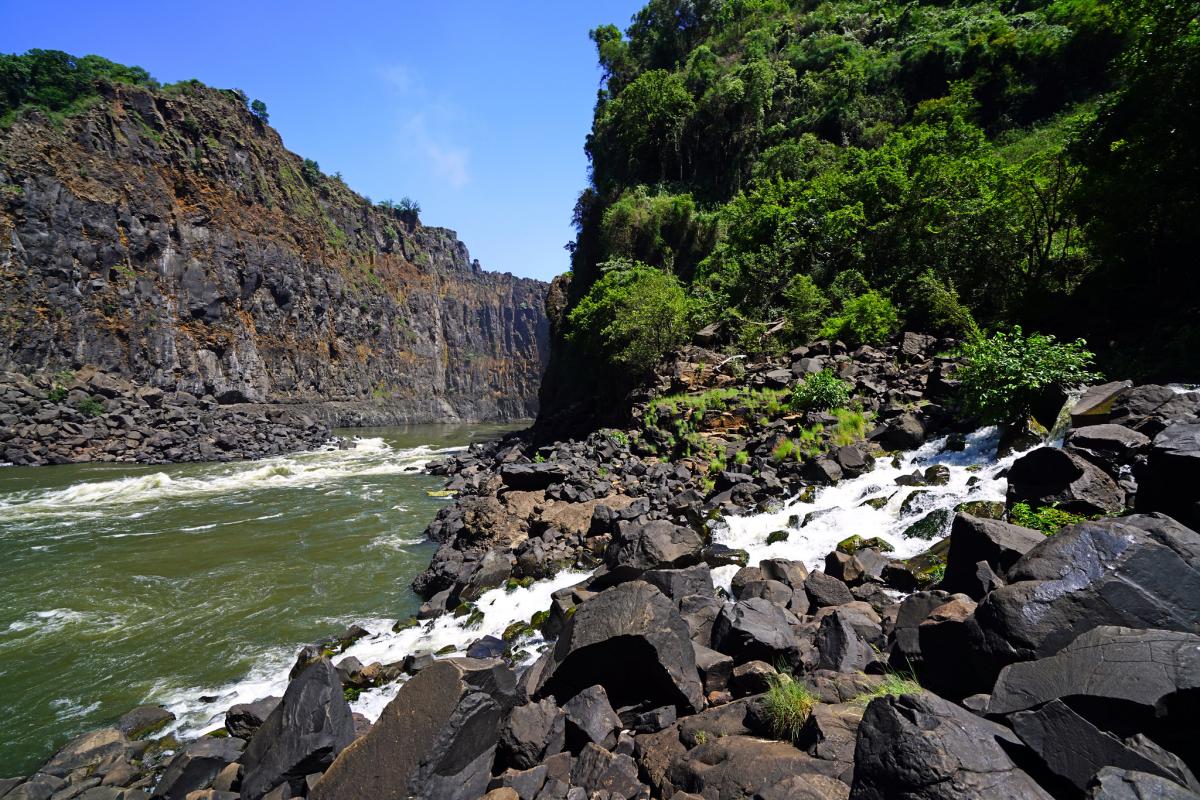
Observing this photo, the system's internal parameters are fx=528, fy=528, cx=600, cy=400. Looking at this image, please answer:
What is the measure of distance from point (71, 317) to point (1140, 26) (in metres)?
57.4

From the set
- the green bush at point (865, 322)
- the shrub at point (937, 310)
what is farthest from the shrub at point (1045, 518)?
the green bush at point (865, 322)

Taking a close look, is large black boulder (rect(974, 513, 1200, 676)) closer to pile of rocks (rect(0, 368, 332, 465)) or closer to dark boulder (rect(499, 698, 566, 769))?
dark boulder (rect(499, 698, 566, 769))

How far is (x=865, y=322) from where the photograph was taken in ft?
52.5

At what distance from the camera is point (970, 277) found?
14852 mm

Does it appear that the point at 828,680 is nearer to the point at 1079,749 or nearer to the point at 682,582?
the point at 1079,749

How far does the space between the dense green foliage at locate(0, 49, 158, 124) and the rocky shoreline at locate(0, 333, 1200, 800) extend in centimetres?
5865

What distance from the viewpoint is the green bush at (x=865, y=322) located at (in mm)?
15781

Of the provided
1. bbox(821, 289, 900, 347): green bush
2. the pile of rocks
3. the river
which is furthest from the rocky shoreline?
the pile of rocks

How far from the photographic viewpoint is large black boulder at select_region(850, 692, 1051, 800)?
2.50 metres

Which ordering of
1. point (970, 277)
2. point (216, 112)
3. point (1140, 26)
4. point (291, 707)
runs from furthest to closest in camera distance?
point (216, 112) < point (970, 277) < point (1140, 26) < point (291, 707)

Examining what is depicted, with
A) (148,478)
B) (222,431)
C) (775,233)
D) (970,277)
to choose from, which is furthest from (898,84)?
(222,431)

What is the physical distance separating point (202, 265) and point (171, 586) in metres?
50.2

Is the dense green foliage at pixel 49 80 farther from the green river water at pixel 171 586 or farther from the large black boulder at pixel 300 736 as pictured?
the large black boulder at pixel 300 736

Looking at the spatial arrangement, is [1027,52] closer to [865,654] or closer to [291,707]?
[865,654]
